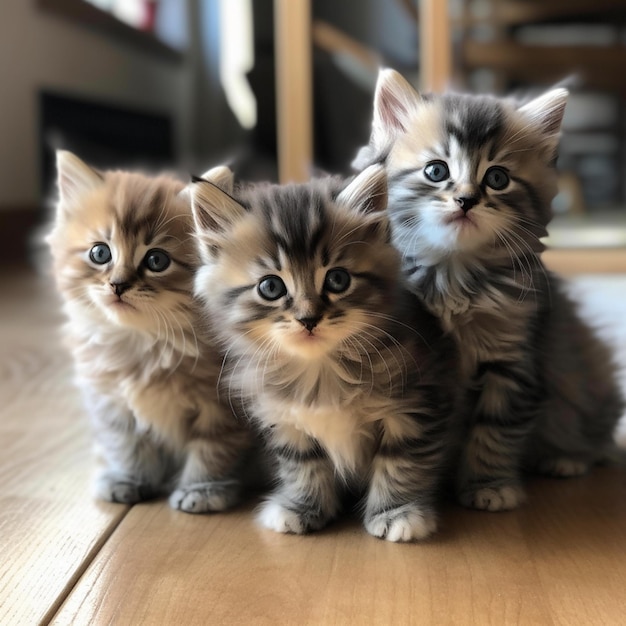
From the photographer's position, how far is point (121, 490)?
1102mm

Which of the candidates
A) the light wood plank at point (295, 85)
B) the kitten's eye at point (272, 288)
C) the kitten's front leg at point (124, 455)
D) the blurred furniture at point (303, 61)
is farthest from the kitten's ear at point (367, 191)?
the light wood plank at point (295, 85)

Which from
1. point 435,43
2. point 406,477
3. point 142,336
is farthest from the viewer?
point 435,43

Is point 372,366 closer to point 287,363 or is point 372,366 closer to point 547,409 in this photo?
point 287,363

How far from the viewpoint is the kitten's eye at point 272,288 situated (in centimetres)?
90

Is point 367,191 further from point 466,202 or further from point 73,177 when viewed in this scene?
point 73,177

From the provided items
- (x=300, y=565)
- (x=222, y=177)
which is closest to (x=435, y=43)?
(x=222, y=177)

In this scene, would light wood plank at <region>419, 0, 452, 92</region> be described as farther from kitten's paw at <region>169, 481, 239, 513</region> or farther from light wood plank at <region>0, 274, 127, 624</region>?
kitten's paw at <region>169, 481, 239, 513</region>

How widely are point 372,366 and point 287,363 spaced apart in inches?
4.1

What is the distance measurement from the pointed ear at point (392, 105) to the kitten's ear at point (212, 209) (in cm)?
26

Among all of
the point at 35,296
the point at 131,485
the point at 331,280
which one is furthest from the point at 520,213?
the point at 35,296

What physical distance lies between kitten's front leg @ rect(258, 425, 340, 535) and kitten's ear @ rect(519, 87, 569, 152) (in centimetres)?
51

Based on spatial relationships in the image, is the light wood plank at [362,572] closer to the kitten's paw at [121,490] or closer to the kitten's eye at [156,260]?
the kitten's paw at [121,490]

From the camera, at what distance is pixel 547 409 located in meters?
1.13

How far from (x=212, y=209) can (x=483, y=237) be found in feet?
1.11
